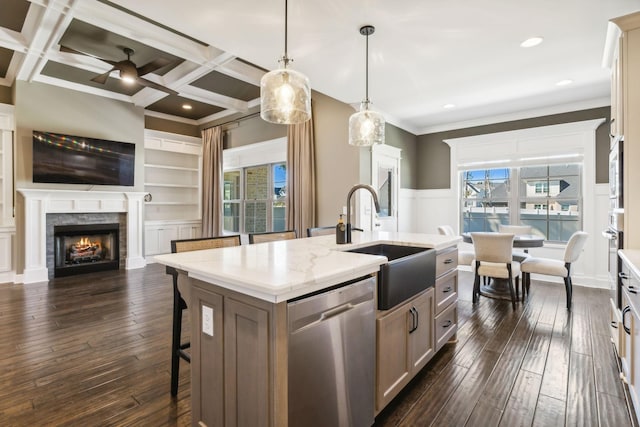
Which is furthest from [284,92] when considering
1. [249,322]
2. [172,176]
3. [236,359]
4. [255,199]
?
[172,176]

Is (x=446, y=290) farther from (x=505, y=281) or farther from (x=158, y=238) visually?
(x=158, y=238)

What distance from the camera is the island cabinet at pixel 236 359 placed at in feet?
4.00

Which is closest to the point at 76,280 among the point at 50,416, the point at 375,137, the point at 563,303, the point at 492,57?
the point at 50,416

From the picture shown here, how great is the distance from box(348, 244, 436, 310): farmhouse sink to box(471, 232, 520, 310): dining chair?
5.60ft

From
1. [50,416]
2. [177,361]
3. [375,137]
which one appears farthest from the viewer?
[375,137]

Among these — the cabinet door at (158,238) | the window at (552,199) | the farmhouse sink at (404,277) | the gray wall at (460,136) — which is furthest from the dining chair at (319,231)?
the cabinet door at (158,238)

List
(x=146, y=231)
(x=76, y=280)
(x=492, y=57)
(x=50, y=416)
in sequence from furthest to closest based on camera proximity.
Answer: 1. (x=146, y=231)
2. (x=76, y=280)
3. (x=492, y=57)
4. (x=50, y=416)

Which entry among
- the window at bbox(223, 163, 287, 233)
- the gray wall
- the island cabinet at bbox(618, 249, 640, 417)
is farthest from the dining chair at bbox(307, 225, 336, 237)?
the gray wall

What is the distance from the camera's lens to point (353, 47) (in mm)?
3070

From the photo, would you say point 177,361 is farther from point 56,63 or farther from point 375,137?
point 56,63

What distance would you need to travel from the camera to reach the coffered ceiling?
2.52 metres

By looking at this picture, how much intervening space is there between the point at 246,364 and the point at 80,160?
5652mm

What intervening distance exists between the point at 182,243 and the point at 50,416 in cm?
119

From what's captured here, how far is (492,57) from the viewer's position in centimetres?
331
